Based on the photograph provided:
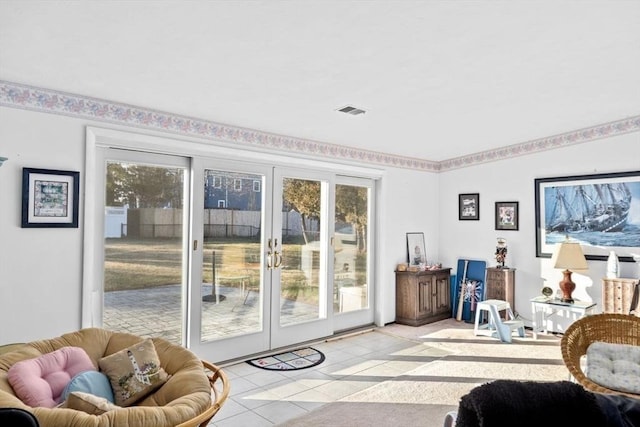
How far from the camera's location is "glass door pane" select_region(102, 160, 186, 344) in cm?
361

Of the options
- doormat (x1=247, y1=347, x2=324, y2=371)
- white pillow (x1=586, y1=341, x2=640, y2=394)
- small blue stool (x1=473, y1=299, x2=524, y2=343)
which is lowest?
doormat (x1=247, y1=347, x2=324, y2=371)

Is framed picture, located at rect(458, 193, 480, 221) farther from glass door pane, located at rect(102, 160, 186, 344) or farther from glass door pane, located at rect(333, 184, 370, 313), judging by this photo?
glass door pane, located at rect(102, 160, 186, 344)

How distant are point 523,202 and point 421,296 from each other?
187 centimetres

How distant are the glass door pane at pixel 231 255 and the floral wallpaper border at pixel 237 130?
416 millimetres

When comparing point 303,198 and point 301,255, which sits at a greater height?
point 303,198

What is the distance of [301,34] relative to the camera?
8.00 ft

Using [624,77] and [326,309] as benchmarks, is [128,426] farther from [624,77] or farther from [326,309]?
[624,77]

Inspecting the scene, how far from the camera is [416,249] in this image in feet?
20.5

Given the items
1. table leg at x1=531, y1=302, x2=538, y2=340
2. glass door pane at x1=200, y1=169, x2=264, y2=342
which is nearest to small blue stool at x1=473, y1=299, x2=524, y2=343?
table leg at x1=531, y1=302, x2=538, y2=340

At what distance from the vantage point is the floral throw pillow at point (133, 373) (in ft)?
6.97

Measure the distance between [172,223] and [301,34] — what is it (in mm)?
2280

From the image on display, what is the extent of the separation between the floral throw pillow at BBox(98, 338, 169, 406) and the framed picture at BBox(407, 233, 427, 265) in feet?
14.6

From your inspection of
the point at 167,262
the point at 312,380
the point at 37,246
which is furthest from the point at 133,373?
the point at 312,380

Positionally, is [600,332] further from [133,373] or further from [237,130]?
[237,130]
